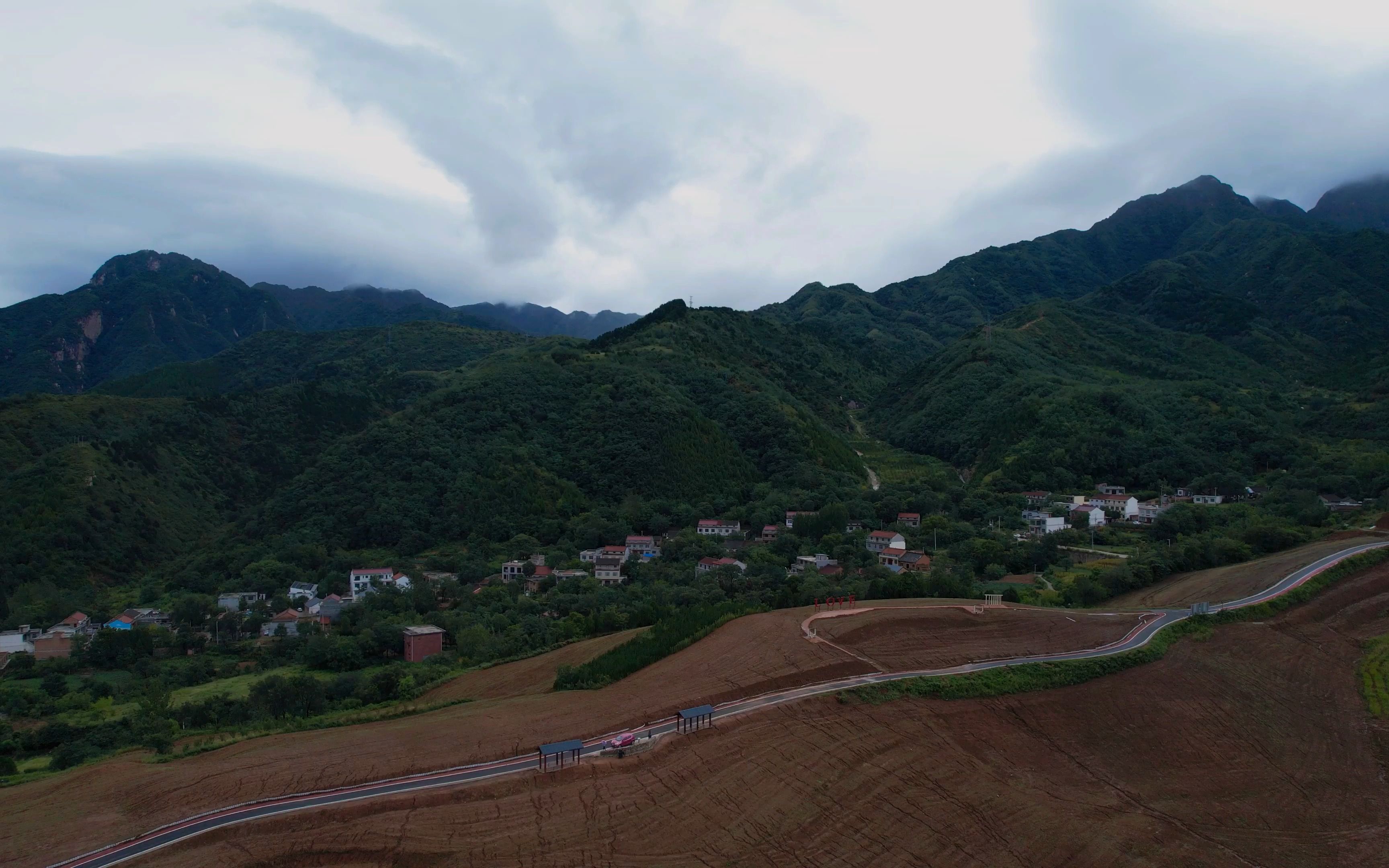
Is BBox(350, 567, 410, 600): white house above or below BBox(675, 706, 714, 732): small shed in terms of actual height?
above

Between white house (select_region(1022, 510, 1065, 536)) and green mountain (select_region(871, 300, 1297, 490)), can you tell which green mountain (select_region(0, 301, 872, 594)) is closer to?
green mountain (select_region(871, 300, 1297, 490))

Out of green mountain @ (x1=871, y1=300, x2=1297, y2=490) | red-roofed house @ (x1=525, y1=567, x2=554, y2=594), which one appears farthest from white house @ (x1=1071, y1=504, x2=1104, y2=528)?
red-roofed house @ (x1=525, y1=567, x2=554, y2=594)

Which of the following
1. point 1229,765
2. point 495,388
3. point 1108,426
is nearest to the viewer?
point 1229,765

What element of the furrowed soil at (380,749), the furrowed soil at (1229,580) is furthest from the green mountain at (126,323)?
the furrowed soil at (1229,580)

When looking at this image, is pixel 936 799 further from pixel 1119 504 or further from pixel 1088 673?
pixel 1119 504

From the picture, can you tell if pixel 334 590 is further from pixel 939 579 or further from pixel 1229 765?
pixel 1229 765

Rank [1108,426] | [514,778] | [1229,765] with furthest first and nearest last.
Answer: [1108,426]
[1229,765]
[514,778]

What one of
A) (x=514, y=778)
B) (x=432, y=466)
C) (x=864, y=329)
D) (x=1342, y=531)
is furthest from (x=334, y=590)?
(x=864, y=329)
